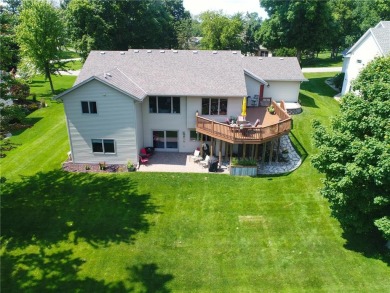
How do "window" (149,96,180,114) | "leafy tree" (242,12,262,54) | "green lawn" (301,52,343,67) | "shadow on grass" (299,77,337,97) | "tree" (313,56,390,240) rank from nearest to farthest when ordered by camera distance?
1. "tree" (313,56,390,240)
2. "window" (149,96,180,114)
3. "shadow on grass" (299,77,337,97)
4. "green lawn" (301,52,343,67)
5. "leafy tree" (242,12,262,54)

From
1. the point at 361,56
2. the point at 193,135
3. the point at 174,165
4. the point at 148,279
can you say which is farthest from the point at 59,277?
the point at 361,56

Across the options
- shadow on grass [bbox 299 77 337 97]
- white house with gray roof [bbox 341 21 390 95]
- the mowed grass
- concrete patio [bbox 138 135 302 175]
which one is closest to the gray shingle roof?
white house with gray roof [bbox 341 21 390 95]

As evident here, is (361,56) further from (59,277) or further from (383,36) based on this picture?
(59,277)

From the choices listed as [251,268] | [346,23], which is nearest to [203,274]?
[251,268]

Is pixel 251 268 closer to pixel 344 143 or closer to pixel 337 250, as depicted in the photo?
pixel 337 250

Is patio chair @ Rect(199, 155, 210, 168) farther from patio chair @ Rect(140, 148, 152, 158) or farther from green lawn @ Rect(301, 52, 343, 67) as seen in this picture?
green lawn @ Rect(301, 52, 343, 67)

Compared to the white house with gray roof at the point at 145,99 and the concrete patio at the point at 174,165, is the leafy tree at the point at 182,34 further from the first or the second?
the concrete patio at the point at 174,165
